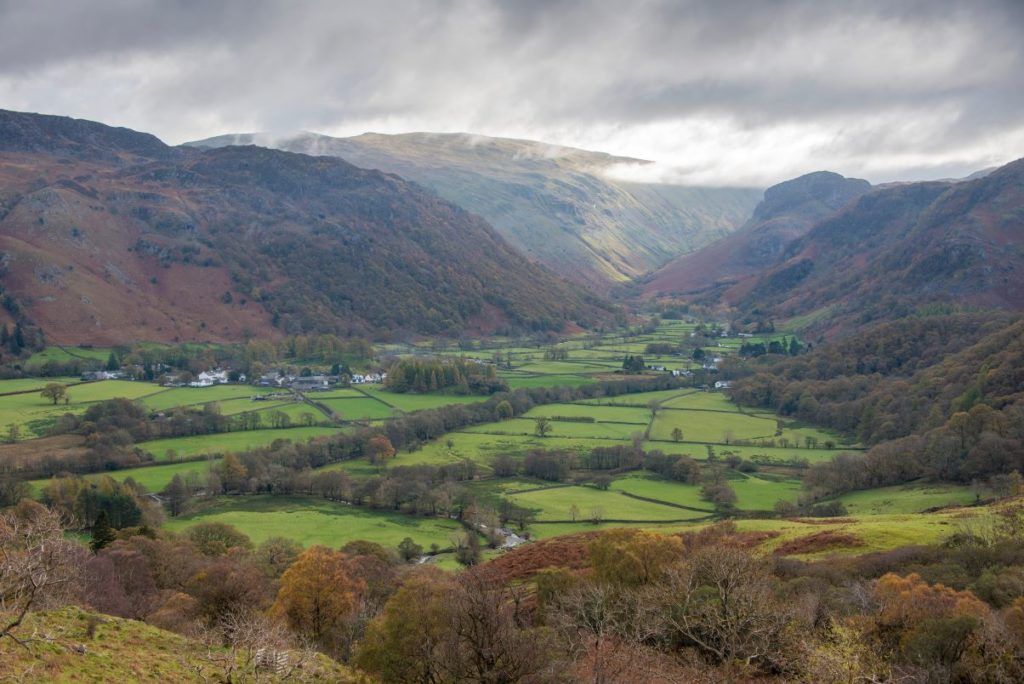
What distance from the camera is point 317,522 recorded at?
66.9m

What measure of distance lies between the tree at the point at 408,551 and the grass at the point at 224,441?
1385 inches

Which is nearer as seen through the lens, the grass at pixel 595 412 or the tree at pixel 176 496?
the tree at pixel 176 496

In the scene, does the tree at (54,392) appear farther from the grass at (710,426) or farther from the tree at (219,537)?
the grass at (710,426)

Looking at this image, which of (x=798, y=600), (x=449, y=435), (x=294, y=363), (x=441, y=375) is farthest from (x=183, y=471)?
(x=294, y=363)

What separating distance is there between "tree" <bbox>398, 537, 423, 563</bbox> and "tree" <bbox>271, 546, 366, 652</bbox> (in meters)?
19.3

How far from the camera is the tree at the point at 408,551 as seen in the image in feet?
189

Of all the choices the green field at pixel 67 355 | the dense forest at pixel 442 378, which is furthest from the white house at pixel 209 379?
the dense forest at pixel 442 378

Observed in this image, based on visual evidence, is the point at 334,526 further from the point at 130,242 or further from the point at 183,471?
the point at 130,242

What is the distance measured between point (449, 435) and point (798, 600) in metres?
73.8

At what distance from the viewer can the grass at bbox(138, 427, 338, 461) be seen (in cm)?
8656

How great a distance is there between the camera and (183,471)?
78562 mm

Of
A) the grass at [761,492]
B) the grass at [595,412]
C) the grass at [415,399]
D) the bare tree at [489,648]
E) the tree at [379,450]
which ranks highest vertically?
the bare tree at [489,648]

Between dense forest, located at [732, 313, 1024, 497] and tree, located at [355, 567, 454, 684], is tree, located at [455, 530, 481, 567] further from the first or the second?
dense forest, located at [732, 313, 1024, 497]

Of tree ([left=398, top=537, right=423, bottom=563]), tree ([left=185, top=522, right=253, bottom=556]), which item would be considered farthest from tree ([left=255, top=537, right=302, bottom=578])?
tree ([left=398, top=537, right=423, bottom=563])
